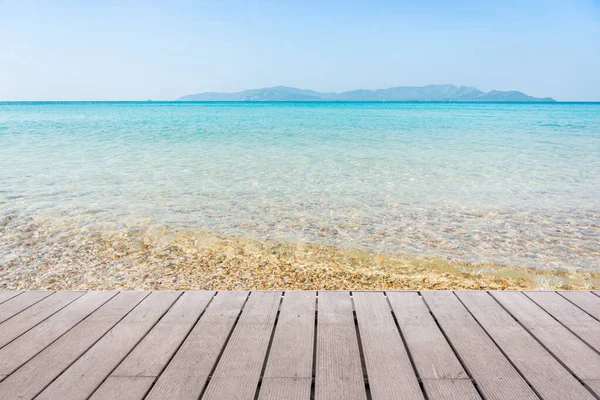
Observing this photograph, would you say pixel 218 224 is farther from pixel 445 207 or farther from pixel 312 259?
pixel 445 207

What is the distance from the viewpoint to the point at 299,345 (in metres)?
2.15

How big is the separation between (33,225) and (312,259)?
411cm

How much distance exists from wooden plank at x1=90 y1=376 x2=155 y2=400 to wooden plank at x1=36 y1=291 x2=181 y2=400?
43 millimetres

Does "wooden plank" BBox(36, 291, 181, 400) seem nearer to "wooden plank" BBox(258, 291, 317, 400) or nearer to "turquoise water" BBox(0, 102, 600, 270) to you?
"wooden plank" BBox(258, 291, 317, 400)

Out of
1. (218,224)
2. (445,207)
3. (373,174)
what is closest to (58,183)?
(218,224)

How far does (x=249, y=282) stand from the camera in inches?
162

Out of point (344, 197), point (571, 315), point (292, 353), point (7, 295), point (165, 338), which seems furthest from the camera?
point (344, 197)

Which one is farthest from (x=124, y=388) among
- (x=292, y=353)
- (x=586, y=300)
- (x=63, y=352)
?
(x=586, y=300)

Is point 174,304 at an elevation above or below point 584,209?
above

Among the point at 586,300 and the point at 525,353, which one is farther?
the point at 586,300

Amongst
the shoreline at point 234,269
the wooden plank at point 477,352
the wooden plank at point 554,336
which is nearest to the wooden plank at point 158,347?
the shoreline at point 234,269

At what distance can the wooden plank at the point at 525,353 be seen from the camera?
1.78 m

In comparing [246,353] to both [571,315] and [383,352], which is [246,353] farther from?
[571,315]

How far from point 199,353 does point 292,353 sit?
48cm
